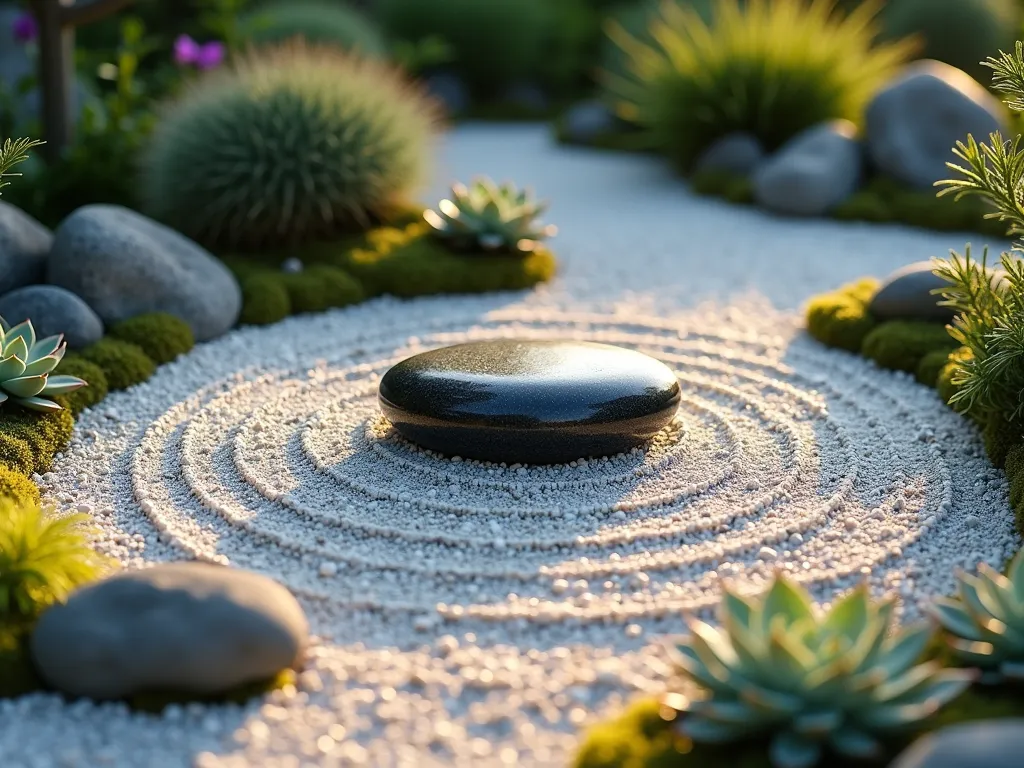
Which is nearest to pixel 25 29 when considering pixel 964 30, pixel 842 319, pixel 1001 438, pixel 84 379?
pixel 84 379

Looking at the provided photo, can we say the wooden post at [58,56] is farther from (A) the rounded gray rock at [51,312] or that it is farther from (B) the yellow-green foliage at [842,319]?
(B) the yellow-green foliage at [842,319]

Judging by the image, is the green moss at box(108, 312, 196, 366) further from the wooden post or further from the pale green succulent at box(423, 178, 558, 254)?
the wooden post

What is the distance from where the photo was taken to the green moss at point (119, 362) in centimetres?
573

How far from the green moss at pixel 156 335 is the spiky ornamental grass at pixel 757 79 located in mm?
5996

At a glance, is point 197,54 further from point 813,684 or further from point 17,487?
point 813,684

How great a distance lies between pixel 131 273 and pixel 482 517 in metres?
2.90

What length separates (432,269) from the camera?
7430 millimetres

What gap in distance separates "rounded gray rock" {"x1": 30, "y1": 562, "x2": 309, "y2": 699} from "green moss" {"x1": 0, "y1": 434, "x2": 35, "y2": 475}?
4.78 feet

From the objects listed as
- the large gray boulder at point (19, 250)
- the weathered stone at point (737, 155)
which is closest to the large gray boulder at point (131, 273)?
the large gray boulder at point (19, 250)

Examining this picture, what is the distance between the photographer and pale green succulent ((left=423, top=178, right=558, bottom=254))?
7.57 m

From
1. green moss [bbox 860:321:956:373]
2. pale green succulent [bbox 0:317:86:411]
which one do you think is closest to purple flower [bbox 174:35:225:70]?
pale green succulent [bbox 0:317:86:411]

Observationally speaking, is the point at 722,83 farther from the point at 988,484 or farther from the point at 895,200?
the point at 988,484

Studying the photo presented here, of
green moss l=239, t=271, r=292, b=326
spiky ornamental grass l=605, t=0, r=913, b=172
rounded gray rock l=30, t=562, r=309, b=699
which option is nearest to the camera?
rounded gray rock l=30, t=562, r=309, b=699

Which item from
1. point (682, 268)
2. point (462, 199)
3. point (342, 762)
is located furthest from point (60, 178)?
point (342, 762)
